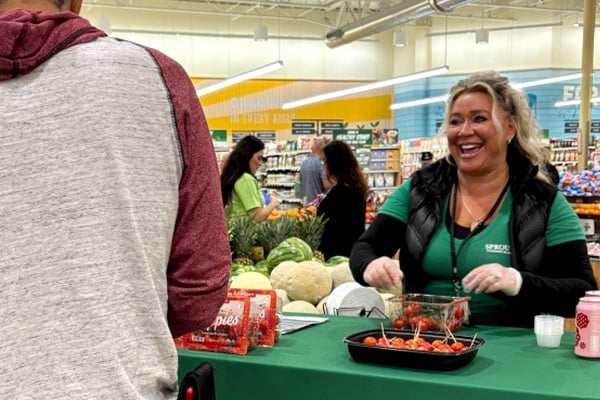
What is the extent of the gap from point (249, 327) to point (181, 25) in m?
18.3

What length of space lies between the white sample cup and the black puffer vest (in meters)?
0.37

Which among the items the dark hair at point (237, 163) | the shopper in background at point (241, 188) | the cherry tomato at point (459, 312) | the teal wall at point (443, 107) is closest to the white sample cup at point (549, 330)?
the cherry tomato at point (459, 312)

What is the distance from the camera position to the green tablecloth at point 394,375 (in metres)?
1.67

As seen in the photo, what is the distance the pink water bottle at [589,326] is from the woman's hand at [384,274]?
59 cm

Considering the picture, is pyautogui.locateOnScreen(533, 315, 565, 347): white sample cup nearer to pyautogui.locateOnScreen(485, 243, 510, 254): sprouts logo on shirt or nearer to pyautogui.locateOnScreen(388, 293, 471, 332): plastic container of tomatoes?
pyautogui.locateOnScreen(388, 293, 471, 332): plastic container of tomatoes

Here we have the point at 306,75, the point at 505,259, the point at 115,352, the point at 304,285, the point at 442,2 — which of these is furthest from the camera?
the point at 306,75

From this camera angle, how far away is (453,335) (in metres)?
2.02

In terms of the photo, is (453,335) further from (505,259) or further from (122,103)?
(122,103)

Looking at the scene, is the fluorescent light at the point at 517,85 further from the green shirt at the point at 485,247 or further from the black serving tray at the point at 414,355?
the black serving tray at the point at 414,355

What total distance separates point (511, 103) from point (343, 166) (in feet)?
11.4

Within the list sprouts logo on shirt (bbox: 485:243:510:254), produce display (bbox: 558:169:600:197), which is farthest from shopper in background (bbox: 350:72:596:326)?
produce display (bbox: 558:169:600:197)

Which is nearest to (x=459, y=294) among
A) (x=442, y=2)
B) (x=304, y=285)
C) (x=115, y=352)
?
(x=304, y=285)

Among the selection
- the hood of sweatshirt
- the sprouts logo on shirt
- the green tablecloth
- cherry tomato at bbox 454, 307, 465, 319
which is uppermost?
the hood of sweatshirt

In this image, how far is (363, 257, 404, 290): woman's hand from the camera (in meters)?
2.29
